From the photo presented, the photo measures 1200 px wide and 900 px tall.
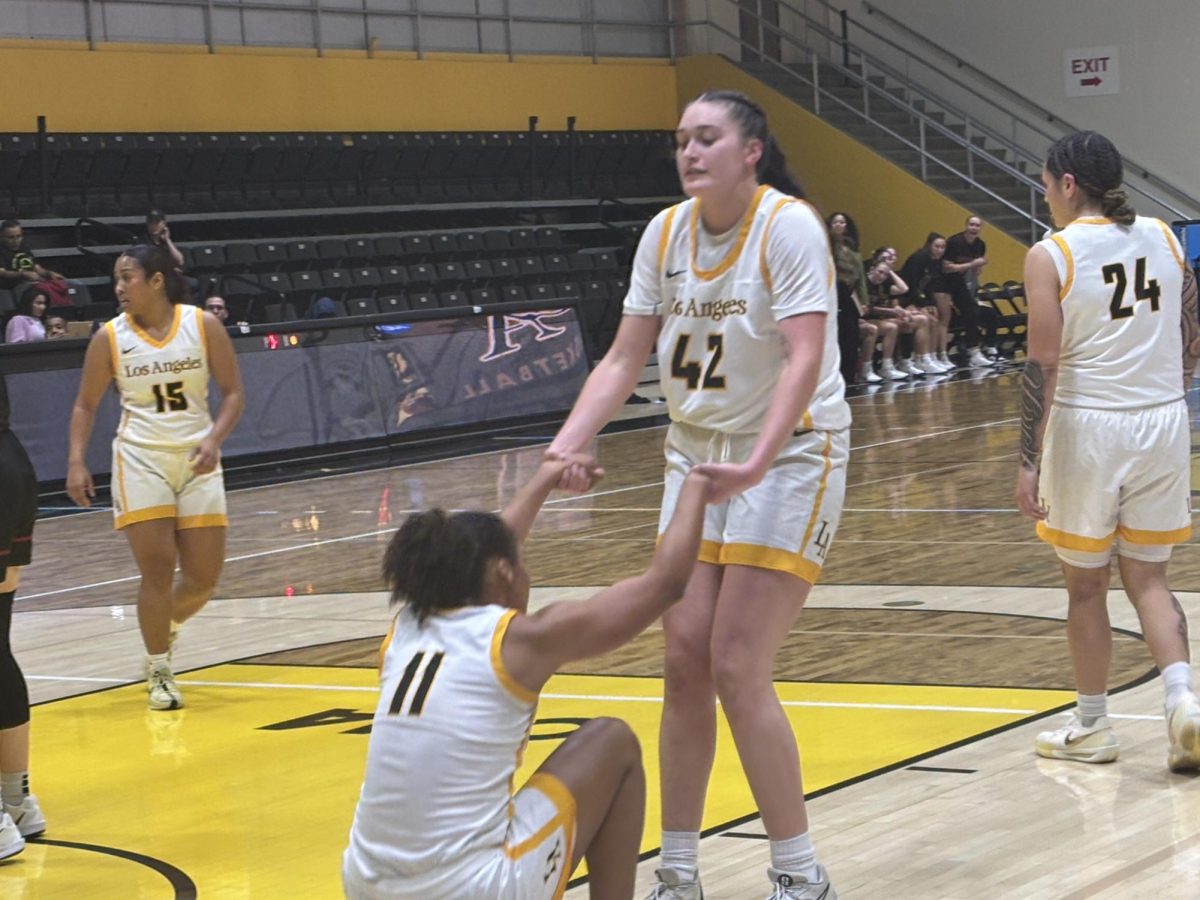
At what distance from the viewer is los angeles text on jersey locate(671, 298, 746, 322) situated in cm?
381

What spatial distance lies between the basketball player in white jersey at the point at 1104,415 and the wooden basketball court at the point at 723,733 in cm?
36

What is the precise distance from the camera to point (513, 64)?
23.6m

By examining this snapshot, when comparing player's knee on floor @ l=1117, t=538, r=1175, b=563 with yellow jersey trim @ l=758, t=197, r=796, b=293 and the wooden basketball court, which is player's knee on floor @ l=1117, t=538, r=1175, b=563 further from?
yellow jersey trim @ l=758, t=197, r=796, b=293

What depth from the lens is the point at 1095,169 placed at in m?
4.82

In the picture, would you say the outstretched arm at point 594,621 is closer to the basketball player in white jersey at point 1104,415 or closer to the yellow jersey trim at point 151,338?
the basketball player in white jersey at point 1104,415

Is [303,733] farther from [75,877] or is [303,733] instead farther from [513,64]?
[513,64]

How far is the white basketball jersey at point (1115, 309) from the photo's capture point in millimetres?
4809

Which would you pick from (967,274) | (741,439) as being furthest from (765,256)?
(967,274)

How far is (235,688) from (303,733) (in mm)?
902

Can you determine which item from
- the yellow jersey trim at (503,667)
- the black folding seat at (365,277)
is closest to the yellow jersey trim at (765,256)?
the yellow jersey trim at (503,667)

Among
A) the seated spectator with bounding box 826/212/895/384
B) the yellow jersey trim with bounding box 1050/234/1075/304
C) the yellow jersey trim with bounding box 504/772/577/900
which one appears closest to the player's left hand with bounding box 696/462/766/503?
the yellow jersey trim with bounding box 504/772/577/900

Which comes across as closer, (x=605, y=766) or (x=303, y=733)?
(x=605, y=766)

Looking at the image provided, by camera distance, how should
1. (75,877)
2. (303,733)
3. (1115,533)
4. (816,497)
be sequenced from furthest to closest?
(303,733)
(1115,533)
(75,877)
(816,497)

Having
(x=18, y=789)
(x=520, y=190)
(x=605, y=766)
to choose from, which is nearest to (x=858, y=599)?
(x=18, y=789)
